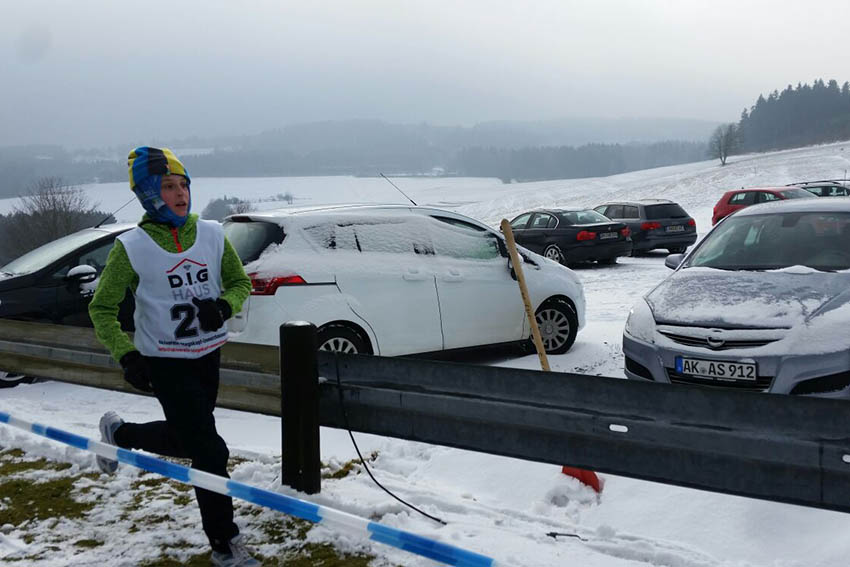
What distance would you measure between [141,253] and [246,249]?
3319mm

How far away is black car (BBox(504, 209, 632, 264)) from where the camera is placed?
1750cm

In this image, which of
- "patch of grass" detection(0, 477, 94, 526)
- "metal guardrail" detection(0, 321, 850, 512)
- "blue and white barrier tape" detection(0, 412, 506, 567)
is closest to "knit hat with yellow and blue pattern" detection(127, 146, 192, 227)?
"blue and white barrier tape" detection(0, 412, 506, 567)

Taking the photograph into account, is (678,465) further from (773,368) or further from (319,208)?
(319,208)

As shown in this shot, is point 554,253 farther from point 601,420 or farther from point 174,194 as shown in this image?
A: point 174,194

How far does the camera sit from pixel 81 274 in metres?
7.95

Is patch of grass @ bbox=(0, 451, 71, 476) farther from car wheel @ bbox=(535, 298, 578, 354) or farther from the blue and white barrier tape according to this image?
car wheel @ bbox=(535, 298, 578, 354)

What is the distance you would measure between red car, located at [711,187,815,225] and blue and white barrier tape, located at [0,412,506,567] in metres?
18.6

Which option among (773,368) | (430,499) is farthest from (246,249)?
(773,368)

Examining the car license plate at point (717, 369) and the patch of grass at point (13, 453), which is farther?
the patch of grass at point (13, 453)

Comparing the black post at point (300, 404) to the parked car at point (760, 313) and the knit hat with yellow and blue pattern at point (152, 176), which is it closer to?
the knit hat with yellow and blue pattern at point (152, 176)

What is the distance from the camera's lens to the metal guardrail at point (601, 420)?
2883 mm

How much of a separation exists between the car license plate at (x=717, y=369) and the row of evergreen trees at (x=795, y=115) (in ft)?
490

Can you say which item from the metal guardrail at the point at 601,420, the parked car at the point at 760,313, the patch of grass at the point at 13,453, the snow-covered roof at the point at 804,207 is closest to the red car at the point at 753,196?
the snow-covered roof at the point at 804,207

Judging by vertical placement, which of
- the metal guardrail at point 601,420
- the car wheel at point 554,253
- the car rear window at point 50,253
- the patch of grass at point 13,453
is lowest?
the car wheel at point 554,253
